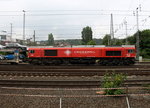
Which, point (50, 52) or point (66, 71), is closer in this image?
point (66, 71)

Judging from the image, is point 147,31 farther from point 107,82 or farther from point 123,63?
point 107,82

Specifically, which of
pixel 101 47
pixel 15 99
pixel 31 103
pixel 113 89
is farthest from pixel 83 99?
pixel 101 47

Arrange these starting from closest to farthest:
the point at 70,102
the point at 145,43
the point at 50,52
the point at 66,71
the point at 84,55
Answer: the point at 70,102 → the point at 66,71 → the point at 84,55 → the point at 50,52 → the point at 145,43

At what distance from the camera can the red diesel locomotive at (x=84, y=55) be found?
24453mm

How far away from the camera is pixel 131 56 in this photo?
24312 millimetres

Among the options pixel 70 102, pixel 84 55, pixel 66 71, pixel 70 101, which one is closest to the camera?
pixel 70 102

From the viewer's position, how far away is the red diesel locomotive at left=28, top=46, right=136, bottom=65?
80.2 ft

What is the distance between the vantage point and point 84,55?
24.9 m

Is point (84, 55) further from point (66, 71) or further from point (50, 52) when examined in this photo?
point (66, 71)

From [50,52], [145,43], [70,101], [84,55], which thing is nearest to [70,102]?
[70,101]

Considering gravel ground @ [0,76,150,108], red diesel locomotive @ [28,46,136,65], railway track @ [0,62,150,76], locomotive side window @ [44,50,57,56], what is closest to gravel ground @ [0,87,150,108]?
gravel ground @ [0,76,150,108]

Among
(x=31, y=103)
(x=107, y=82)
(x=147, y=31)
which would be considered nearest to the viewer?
(x=31, y=103)

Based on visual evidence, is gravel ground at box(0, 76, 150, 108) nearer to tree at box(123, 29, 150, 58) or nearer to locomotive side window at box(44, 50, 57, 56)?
locomotive side window at box(44, 50, 57, 56)

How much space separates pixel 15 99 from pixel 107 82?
4612mm
